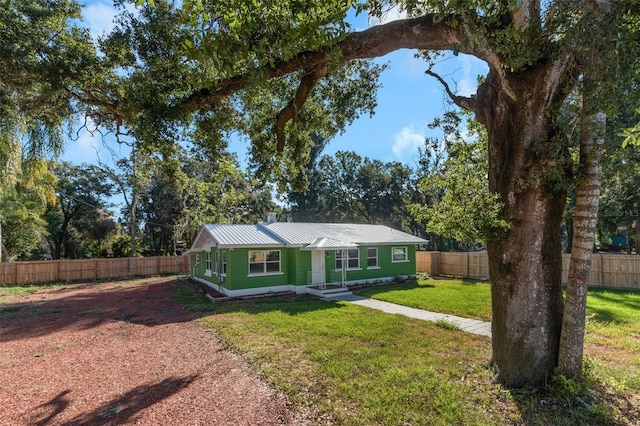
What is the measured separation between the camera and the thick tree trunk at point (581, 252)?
4094 millimetres

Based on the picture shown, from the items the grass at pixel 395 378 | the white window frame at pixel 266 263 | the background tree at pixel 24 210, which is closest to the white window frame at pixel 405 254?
the white window frame at pixel 266 263

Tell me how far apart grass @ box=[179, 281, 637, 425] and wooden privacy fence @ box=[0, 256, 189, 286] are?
17057 millimetres

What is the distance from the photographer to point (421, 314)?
10141 mm

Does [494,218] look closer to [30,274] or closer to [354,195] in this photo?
[30,274]

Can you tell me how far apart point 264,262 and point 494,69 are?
1195cm

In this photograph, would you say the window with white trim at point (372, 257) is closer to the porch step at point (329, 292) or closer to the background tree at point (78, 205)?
the porch step at point (329, 292)

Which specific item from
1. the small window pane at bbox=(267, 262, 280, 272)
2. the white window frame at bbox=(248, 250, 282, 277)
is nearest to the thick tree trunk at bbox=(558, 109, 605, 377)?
the white window frame at bbox=(248, 250, 282, 277)

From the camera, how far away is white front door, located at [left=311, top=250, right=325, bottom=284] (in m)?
15.4

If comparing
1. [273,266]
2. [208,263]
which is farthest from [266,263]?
[208,263]

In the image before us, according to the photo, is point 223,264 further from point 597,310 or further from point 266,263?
point 597,310

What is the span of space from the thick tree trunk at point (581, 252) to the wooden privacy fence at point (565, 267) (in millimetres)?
7502

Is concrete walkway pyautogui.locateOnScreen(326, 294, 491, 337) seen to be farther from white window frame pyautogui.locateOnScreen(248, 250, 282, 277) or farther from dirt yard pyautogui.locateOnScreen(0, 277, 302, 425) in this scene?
dirt yard pyautogui.locateOnScreen(0, 277, 302, 425)

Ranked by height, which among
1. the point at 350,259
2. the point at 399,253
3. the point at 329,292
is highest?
the point at 399,253

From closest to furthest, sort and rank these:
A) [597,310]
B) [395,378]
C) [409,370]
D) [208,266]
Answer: [395,378], [409,370], [597,310], [208,266]
